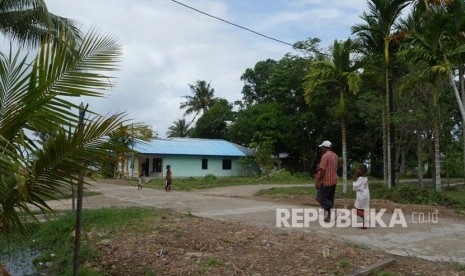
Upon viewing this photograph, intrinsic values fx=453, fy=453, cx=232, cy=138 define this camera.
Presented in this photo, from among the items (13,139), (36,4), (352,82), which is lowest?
(13,139)

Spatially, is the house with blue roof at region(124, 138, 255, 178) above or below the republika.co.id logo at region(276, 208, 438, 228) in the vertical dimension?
above

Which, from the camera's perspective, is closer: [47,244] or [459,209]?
[47,244]

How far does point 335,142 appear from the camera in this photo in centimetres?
3838

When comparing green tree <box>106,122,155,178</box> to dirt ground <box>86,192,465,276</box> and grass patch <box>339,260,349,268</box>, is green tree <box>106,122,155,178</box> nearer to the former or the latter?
dirt ground <box>86,192,465,276</box>

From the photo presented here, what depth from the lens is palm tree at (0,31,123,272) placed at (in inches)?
126

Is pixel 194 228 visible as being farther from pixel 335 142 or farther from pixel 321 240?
pixel 335 142

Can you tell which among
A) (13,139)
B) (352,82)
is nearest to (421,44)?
(352,82)

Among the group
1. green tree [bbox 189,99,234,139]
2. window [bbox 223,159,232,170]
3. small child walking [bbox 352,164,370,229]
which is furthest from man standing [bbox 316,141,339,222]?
green tree [bbox 189,99,234,139]

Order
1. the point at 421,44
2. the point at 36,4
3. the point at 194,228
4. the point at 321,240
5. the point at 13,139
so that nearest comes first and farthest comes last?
the point at 13,139, the point at 321,240, the point at 194,228, the point at 36,4, the point at 421,44

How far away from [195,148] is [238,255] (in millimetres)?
33054

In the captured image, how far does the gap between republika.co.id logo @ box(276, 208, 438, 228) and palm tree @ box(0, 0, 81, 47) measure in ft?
23.7

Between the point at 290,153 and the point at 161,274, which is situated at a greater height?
the point at 290,153

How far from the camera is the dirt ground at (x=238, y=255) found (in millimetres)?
6082

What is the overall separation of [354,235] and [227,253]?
2891mm
